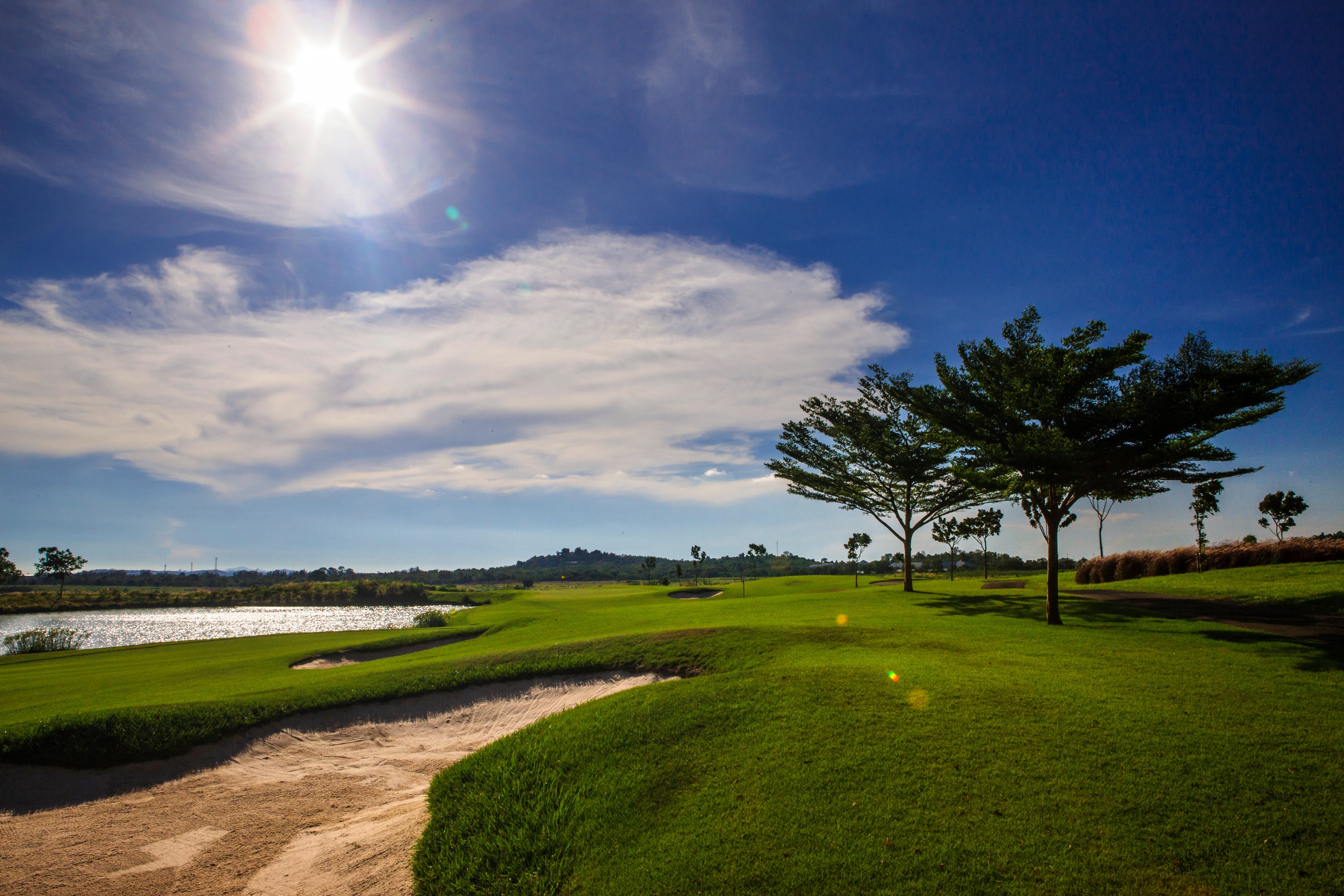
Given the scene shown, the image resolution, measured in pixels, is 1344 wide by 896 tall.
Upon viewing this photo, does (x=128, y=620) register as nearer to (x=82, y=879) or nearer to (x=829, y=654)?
(x=82, y=879)

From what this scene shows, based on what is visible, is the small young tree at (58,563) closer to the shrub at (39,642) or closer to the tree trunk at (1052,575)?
the shrub at (39,642)

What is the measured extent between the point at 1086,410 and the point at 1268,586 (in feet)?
45.7

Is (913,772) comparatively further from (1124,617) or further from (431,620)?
(431,620)

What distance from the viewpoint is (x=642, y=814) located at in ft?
27.8

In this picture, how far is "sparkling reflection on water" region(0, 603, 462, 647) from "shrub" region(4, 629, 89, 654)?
433 centimetres

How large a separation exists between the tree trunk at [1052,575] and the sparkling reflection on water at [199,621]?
176ft

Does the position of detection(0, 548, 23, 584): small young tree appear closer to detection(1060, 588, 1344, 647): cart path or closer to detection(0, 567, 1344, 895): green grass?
detection(0, 567, 1344, 895): green grass

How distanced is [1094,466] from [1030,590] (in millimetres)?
17137

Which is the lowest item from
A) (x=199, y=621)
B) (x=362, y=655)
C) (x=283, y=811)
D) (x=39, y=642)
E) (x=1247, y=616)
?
(x=199, y=621)

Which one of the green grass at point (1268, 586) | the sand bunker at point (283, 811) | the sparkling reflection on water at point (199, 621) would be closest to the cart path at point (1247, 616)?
the green grass at point (1268, 586)

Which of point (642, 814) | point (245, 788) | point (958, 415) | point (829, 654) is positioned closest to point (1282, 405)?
point (958, 415)

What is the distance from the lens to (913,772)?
8.47 meters

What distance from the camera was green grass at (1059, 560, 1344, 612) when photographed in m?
20.5

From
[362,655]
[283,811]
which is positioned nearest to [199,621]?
[362,655]
